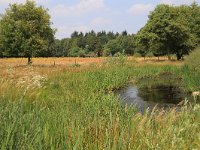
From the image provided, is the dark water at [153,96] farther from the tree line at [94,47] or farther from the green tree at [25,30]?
the tree line at [94,47]

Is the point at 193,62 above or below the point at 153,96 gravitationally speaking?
above

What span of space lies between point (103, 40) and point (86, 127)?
178 metres

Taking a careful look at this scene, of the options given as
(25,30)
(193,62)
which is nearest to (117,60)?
(193,62)

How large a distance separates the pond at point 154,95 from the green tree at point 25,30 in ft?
69.8

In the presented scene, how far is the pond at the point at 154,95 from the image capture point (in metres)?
19.3

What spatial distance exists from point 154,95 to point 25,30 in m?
28.0

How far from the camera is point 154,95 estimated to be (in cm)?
2336

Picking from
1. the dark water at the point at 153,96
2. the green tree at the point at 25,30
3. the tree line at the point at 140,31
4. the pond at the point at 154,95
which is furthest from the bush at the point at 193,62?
the green tree at the point at 25,30

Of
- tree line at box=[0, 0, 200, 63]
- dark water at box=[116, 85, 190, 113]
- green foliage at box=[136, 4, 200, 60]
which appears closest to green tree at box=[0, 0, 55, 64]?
tree line at box=[0, 0, 200, 63]

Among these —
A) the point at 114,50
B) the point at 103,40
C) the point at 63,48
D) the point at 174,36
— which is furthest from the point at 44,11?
the point at 103,40

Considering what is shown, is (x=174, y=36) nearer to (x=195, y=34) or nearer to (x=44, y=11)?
(x=195, y=34)

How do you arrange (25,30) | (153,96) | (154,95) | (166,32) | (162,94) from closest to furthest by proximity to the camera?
(153,96)
(154,95)
(162,94)
(25,30)
(166,32)

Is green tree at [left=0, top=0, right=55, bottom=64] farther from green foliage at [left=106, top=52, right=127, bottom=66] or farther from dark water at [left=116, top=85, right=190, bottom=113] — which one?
dark water at [left=116, top=85, right=190, bottom=113]

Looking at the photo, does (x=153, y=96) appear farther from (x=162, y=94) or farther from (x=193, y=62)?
(x=193, y=62)
